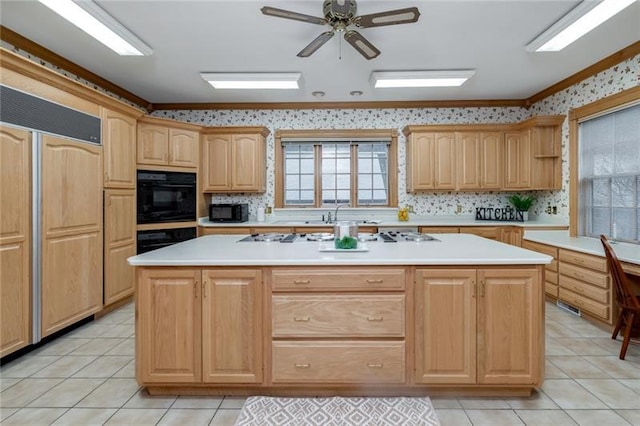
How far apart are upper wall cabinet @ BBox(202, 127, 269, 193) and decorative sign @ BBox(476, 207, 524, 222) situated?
3418mm

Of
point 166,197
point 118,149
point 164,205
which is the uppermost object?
point 118,149

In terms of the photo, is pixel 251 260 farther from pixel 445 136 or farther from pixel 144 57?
pixel 445 136

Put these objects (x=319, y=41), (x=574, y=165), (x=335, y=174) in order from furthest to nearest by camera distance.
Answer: (x=335, y=174) < (x=574, y=165) < (x=319, y=41)

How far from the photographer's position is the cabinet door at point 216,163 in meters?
4.69

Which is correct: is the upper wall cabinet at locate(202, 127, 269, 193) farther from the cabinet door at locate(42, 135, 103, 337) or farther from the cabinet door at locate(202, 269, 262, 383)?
the cabinet door at locate(202, 269, 262, 383)

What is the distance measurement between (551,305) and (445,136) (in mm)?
2532

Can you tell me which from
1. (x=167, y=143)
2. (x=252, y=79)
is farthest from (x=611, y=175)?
(x=167, y=143)

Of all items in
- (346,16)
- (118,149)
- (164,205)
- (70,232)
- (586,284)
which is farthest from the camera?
(164,205)

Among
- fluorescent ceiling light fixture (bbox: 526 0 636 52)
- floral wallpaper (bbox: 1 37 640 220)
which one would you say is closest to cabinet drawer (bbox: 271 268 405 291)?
fluorescent ceiling light fixture (bbox: 526 0 636 52)

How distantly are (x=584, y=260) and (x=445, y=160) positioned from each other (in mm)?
2108

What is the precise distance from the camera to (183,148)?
4.34 m

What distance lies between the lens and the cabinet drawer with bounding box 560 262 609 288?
291 centimetres

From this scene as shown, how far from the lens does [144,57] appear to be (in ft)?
10.8

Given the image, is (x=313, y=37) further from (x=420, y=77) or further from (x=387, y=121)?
(x=387, y=121)
